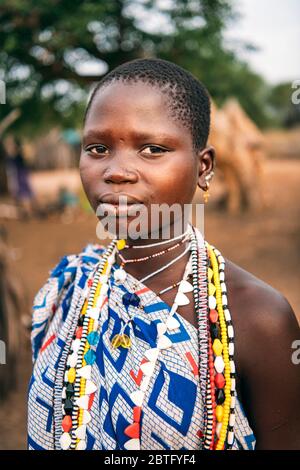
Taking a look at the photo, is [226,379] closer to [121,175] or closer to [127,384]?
[127,384]

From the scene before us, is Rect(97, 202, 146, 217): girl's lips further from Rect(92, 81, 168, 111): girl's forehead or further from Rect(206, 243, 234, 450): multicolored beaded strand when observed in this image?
Rect(206, 243, 234, 450): multicolored beaded strand

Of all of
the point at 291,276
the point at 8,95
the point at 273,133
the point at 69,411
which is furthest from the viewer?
the point at 273,133

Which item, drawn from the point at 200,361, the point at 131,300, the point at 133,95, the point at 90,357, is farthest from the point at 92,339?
the point at 133,95

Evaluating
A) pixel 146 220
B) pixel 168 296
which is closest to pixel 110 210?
pixel 146 220

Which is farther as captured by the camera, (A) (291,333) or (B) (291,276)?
(B) (291,276)

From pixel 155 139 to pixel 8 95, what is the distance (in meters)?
5.29

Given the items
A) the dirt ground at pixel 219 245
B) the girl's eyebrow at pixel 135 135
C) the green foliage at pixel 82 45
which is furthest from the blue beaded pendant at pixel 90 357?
the green foliage at pixel 82 45

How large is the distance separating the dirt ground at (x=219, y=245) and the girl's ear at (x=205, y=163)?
282 cm

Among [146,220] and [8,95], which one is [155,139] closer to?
[146,220]

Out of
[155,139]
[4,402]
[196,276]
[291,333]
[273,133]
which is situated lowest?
[4,402]

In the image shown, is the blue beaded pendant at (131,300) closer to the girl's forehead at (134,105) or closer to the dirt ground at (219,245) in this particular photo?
the girl's forehead at (134,105)

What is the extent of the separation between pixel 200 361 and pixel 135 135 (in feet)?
2.17

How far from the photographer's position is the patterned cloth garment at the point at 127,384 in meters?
1.27

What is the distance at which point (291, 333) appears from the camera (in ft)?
4.12
